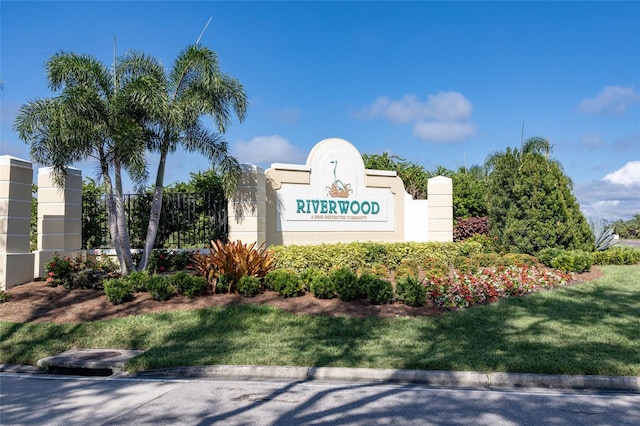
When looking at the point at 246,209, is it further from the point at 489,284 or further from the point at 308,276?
the point at 489,284

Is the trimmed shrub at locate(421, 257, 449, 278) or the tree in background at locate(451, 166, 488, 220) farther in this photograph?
the tree in background at locate(451, 166, 488, 220)

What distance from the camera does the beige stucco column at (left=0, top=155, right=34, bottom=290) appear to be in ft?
39.1

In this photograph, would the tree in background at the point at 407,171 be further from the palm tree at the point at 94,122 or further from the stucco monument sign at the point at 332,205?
the palm tree at the point at 94,122

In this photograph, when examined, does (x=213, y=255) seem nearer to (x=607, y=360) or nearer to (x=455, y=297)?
(x=455, y=297)

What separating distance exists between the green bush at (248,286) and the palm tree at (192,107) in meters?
3.08

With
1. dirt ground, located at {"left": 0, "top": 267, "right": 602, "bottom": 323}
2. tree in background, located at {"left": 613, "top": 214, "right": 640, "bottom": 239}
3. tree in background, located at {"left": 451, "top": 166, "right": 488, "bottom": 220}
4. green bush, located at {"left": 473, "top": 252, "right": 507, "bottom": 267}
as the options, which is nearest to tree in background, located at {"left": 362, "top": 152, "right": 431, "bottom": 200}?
tree in background, located at {"left": 451, "top": 166, "right": 488, "bottom": 220}

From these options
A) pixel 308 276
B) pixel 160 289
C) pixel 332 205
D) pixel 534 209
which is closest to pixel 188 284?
pixel 160 289

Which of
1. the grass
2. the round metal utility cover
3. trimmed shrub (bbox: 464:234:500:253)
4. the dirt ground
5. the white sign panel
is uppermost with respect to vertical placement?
the white sign panel

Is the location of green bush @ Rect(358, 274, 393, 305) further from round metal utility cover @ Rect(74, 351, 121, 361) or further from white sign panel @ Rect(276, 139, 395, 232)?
white sign panel @ Rect(276, 139, 395, 232)

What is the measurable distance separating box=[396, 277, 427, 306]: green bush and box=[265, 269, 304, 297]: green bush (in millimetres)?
2147

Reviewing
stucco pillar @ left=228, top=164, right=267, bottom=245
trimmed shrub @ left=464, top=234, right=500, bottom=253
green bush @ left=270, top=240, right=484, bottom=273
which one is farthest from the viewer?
trimmed shrub @ left=464, top=234, right=500, bottom=253

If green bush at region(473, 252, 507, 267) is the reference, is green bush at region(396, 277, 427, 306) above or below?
below

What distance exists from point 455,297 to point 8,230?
1049cm

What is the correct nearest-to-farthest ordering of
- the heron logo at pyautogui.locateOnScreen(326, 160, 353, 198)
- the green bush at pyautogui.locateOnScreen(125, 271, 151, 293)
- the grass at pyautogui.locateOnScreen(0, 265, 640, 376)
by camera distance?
the grass at pyautogui.locateOnScreen(0, 265, 640, 376)
the green bush at pyautogui.locateOnScreen(125, 271, 151, 293)
the heron logo at pyautogui.locateOnScreen(326, 160, 353, 198)
